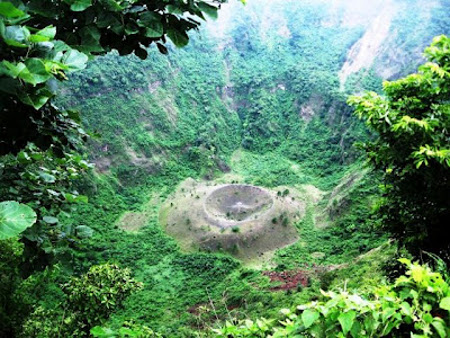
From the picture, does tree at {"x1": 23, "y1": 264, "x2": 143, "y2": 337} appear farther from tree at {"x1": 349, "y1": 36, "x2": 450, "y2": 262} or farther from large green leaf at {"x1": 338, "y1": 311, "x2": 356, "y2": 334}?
tree at {"x1": 349, "y1": 36, "x2": 450, "y2": 262}

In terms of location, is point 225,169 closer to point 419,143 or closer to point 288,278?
point 288,278

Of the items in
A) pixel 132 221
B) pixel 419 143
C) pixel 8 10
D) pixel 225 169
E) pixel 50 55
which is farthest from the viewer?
pixel 225 169

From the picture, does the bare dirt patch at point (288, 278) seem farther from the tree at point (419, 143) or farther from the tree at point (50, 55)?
the tree at point (50, 55)

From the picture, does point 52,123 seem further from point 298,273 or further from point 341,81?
point 341,81

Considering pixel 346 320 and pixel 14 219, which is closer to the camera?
pixel 14 219

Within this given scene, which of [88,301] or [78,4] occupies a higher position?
[78,4]

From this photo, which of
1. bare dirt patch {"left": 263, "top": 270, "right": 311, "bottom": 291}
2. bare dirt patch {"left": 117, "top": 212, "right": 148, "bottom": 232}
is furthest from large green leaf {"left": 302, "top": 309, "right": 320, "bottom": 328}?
bare dirt patch {"left": 117, "top": 212, "right": 148, "bottom": 232}

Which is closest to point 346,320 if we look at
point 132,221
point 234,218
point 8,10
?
point 8,10
